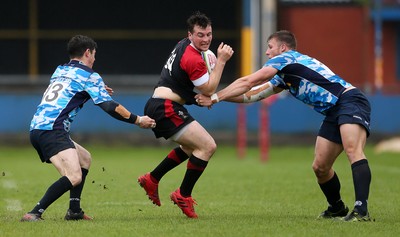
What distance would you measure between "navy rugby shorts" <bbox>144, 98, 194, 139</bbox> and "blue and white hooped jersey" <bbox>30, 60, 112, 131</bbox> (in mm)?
671

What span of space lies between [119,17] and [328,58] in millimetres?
9745

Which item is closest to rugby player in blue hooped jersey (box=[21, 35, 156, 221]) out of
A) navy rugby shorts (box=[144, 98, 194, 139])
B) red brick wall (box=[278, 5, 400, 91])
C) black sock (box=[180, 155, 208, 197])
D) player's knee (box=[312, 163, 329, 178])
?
navy rugby shorts (box=[144, 98, 194, 139])

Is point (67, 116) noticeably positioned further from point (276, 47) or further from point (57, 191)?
point (276, 47)

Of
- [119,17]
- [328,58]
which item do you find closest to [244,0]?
[119,17]

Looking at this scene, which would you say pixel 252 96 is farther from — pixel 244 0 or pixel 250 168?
pixel 244 0

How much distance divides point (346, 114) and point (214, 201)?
2.76 metres

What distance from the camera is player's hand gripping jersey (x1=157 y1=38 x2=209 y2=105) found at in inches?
403

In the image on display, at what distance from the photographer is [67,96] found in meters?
9.95

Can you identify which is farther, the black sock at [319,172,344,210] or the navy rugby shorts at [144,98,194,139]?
the black sock at [319,172,344,210]

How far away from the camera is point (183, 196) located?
10352 millimetres

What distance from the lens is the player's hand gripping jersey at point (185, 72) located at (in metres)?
10.2

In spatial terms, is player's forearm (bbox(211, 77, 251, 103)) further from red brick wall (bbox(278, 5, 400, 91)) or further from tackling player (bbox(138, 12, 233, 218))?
red brick wall (bbox(278, 5, 400, 91))

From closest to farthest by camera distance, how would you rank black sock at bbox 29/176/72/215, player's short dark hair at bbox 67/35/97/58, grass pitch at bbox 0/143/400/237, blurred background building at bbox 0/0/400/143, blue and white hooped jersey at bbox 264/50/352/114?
grass pitch at bbox 0/143/400/237, black sock at bbox 29/176/72/215, player's short dark hair at bbox 67/35/97/58, blue and white hooped jersey at bbox 264/50/352/114, blurred background building at bbox 0/0/400/143

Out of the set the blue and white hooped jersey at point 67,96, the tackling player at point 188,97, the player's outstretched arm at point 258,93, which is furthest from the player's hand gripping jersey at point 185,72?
the blue and white hooped jersey at point 67,96
